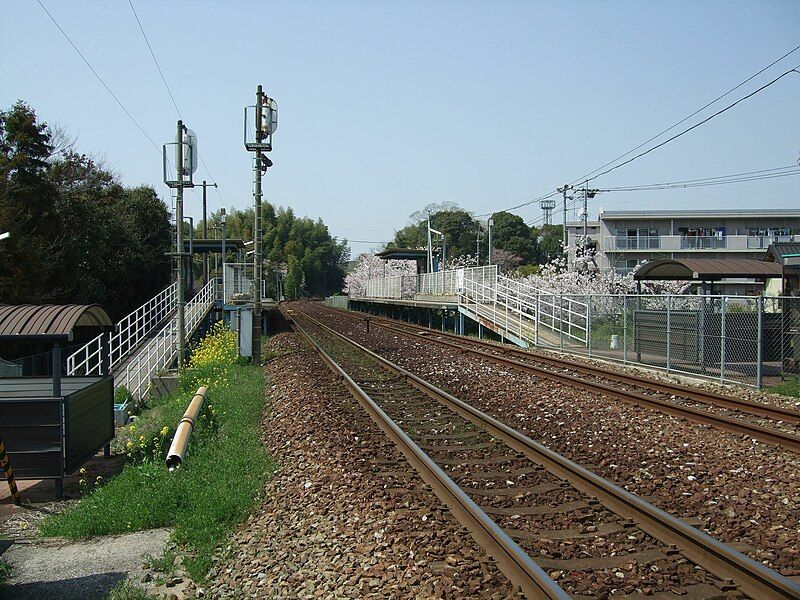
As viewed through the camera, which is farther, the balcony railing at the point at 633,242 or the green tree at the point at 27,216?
the balcony railing at the point at 633,242

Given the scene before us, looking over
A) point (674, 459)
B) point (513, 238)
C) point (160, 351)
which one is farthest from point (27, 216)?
point (513, 238)

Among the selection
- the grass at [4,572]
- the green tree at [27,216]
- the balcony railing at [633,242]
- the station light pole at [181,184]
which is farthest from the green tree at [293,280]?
the grass at [4,572]

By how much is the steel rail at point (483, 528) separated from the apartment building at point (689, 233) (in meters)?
45.6

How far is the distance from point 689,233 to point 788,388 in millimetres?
42051

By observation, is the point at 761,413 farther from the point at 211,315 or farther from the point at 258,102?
the point at 211,315

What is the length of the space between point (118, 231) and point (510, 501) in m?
32.9

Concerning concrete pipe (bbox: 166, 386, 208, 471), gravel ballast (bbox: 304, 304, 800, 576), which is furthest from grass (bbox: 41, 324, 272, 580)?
gravel ballast (bbox: 304, 304, 800, 576)

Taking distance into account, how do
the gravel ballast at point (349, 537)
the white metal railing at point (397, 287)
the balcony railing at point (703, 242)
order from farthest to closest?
the balcony railing at point (703, 242) < the white metal railing at point (397, 287) < the gravel ballast at point (349, 537)

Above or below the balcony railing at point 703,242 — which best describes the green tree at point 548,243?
above

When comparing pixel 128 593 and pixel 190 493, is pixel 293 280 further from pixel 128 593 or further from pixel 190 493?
pixel 128 593

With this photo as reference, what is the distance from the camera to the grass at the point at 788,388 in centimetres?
1334

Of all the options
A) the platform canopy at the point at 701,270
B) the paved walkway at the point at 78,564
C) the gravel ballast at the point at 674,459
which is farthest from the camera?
the platform canopy at the point at 701,270

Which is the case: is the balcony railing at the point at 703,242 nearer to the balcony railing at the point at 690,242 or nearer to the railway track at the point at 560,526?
the balcony railing at the point at 690,242

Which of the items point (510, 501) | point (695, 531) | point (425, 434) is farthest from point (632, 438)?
point (695, 531)
